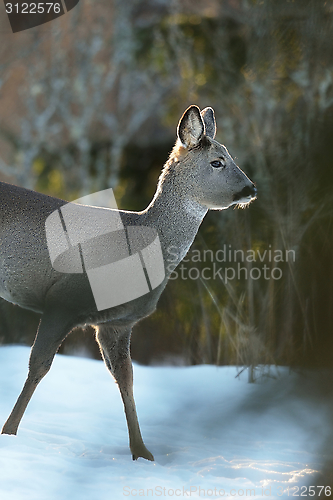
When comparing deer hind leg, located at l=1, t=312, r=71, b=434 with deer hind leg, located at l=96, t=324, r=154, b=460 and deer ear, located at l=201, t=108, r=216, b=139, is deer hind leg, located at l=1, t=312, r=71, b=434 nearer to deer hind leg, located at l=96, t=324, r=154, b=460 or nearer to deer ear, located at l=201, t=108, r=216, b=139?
deer hind leg, located at l=96, t=324, r=154, b=460

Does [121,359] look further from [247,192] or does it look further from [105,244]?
[247,192]

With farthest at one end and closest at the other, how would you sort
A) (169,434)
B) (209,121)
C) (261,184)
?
(261,184), (169,434), (209,121)

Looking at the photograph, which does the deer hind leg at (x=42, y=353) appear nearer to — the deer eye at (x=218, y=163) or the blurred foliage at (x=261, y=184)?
the deer eye at (x=218, y=163)

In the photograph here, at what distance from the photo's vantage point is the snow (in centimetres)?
280

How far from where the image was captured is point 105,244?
3086 mm

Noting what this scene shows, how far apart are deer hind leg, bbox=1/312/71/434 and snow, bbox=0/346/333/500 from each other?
0.42 ft

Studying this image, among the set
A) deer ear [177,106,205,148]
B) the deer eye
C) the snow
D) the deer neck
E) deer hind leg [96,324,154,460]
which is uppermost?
deer ear [177,106,205,148]

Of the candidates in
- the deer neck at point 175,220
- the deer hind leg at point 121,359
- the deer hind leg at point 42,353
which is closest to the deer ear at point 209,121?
the deer neck at point 175,220

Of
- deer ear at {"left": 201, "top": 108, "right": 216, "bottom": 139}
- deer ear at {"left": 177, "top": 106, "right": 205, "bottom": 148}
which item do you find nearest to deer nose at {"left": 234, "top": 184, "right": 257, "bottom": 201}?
deer ear at {"left": 177, "top": 106, "right": 205, "bottom": 148}

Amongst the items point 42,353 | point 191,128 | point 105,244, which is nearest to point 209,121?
point 191,128

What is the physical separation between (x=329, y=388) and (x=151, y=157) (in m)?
6.79

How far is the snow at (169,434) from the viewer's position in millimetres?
2797

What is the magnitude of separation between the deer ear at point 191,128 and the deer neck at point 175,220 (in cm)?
22

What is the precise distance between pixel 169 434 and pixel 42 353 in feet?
4.86
